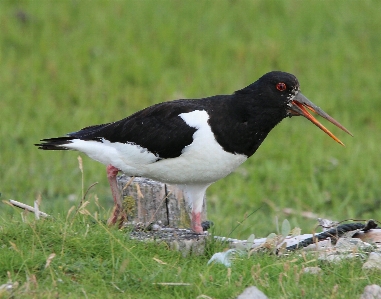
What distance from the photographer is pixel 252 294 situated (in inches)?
196

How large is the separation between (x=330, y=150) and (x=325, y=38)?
376 cm

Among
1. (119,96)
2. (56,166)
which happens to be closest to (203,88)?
(119,96)

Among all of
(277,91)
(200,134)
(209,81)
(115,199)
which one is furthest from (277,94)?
(209,81)

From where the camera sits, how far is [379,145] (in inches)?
480

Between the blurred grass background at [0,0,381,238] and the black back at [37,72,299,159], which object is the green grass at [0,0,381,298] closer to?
the blurred grass background at [0,0,381,238]

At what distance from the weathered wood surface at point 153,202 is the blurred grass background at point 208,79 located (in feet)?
8.29

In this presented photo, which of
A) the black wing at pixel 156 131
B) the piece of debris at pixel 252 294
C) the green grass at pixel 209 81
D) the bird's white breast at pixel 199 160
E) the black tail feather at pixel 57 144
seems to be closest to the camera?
the piece of debris at pixel 252 294

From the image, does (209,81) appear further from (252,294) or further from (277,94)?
(252,294)

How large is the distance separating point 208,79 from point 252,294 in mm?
9005

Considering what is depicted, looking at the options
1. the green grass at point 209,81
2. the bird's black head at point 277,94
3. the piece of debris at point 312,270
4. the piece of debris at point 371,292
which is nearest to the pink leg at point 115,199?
the green grass at point 209,81

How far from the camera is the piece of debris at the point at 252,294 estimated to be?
16.3 ft

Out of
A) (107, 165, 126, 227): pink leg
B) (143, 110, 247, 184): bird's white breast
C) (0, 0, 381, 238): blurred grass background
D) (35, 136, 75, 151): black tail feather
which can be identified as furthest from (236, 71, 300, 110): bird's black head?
(0, 0, 381, 238): blurred grass background

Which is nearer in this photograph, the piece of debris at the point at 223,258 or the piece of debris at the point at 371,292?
the piece of debris at the point at 371,292

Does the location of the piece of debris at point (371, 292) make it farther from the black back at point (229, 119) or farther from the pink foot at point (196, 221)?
the pink foot at point (196, 221)
